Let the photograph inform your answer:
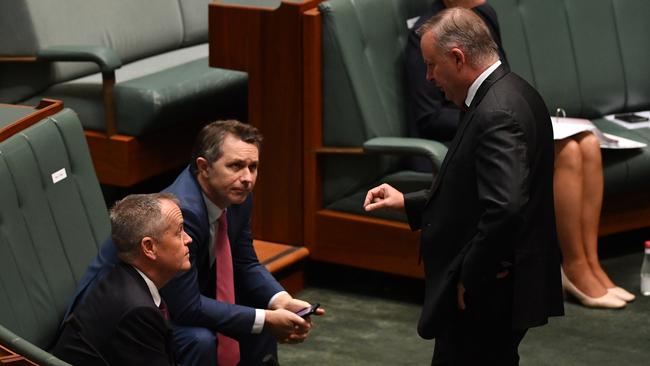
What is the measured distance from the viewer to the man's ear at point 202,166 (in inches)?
128

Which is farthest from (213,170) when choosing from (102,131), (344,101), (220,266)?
(102,131)

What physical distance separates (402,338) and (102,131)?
1.32 meters

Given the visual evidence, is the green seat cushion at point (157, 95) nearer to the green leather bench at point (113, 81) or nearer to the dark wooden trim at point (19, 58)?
the green leather bench at point (113, 81)

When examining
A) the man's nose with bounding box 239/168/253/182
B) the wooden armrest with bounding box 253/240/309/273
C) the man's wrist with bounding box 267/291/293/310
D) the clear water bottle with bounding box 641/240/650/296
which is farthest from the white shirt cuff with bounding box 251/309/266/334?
the clear water bottle with bounding box 641/240/650/296

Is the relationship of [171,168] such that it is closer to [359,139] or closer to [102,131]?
[102,131]

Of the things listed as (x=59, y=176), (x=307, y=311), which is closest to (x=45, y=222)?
(x=59, y=176)

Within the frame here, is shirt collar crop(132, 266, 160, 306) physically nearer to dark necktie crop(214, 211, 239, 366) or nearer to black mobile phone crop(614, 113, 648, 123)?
dark necktie crop(214, 211, 239, 366)

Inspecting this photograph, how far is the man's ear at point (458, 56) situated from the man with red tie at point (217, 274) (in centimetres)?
64

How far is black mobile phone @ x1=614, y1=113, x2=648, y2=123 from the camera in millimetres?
4797

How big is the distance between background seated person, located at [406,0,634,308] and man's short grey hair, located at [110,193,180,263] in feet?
5.10

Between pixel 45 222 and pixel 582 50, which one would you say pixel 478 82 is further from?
pixel 582 50

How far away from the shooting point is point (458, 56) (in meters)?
2.86

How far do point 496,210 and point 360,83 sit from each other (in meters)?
1.51

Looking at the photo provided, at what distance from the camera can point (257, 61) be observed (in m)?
4.29
